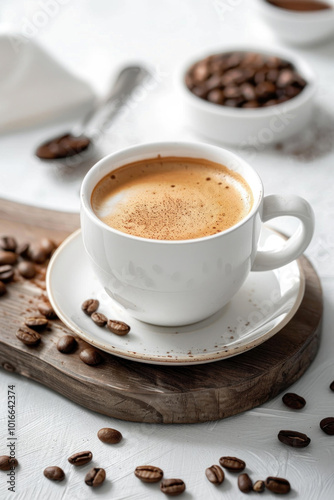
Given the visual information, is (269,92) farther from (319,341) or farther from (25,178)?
(319,341)

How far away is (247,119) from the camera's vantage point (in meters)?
2.05

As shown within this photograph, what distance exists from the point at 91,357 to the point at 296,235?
0.49 m

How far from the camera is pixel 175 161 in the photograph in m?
1.41

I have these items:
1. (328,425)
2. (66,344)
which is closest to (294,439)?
(328,425)

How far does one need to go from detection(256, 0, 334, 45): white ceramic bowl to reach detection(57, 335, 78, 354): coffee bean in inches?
71.2

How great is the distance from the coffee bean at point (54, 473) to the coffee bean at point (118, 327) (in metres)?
0.28

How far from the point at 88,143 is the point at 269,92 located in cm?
64

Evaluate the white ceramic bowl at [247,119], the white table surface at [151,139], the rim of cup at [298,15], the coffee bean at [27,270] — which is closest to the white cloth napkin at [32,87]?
the white table surface at [151,139]

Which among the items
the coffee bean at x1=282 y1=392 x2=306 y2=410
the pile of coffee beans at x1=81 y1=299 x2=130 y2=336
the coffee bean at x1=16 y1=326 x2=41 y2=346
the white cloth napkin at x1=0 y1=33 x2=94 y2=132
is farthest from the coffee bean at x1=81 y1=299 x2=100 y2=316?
the white cloth napkin at x1=0 y1=33 x2=94 y2=132

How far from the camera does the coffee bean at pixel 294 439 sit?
116 centimetres

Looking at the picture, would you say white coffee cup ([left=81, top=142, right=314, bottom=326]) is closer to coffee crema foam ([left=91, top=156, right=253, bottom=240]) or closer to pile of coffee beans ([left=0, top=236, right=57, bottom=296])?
coffee crema foam ([left=91, top=156, right=253, bottom=240])

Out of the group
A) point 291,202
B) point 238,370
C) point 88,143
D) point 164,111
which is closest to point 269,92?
point 164,111

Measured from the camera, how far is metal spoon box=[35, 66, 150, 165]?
207 cm

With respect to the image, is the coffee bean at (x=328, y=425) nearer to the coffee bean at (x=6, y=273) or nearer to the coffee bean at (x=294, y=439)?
the coffee bean at (x=294, y=439)
